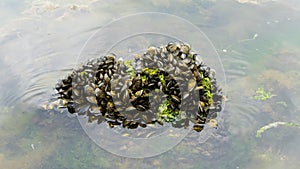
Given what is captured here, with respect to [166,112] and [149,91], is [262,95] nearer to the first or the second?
[166,112]

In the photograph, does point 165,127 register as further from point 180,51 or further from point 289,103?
point 289,103

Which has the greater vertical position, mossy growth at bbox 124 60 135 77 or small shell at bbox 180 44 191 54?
small shell at bbox 180 44 191 54

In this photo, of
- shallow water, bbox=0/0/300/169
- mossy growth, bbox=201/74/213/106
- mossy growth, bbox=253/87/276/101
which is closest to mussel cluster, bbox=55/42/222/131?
mossy growth, bbox=201/74/213/106

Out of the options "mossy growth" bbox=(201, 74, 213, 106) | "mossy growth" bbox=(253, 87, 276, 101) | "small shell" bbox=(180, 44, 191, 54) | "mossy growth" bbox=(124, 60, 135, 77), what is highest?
"small shell" bbox=(180, 44, 191, 54)

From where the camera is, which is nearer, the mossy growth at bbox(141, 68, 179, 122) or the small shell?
the mossy growth at bbox(141, 68, 179, 122)

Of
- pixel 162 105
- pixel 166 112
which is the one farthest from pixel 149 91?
pixel 166 112

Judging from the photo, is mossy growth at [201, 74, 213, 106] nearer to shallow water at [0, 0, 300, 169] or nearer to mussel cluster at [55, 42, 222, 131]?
mussel cluster at [55, 42, 222, 131]
